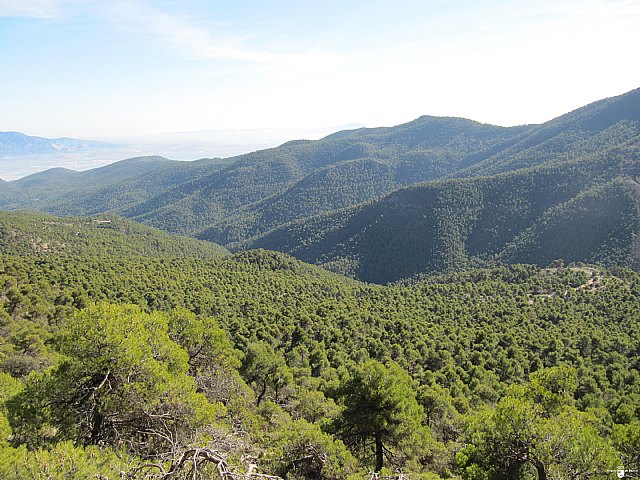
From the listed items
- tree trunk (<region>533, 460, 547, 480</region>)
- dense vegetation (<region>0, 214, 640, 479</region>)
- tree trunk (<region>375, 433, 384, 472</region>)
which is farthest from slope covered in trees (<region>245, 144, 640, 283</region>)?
tree trunk (<region>533, 460, 547, 480</region>)

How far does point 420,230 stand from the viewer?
180625 millimetres

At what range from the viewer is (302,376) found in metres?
35.5

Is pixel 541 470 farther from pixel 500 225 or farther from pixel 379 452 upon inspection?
pixel 500 225

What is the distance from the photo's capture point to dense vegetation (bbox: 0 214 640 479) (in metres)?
10.5

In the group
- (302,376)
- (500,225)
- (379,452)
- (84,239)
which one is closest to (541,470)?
(379,452)

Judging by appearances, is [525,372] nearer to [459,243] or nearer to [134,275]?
[134,275]

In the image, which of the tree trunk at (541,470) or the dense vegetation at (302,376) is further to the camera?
the tree trunk at (541,470)

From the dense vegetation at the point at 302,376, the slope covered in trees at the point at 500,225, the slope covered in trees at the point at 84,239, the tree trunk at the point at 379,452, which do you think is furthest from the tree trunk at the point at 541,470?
the slope covered in trees at the point at 500,225

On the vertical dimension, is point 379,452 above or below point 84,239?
below

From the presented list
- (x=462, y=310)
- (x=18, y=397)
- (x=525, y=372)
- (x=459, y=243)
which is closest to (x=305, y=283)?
(x=462, y=310)

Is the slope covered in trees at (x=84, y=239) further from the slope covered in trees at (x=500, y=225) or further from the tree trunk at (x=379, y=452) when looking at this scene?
the tree trunk at (x=379, y=452)

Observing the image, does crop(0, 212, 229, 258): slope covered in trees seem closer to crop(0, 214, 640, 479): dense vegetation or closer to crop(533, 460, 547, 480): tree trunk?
crop(0, 214, 640, 479): dense vegetation

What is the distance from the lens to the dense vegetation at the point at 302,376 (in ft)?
34.5

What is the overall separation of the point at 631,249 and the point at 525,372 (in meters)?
98.7
